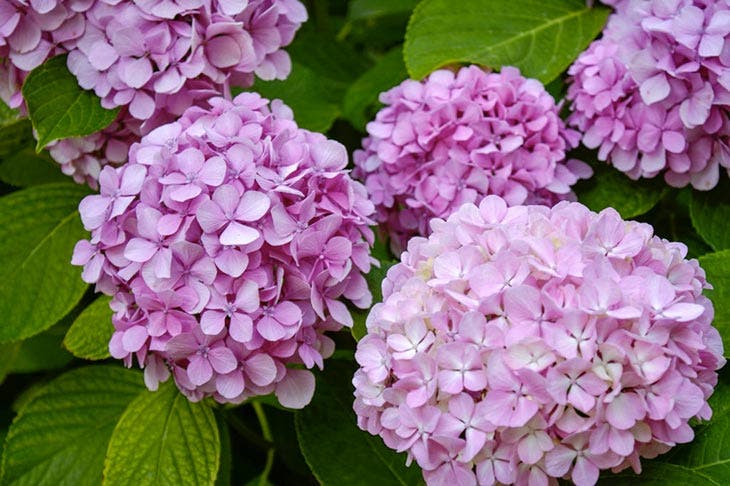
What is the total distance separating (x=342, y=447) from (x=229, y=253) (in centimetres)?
30

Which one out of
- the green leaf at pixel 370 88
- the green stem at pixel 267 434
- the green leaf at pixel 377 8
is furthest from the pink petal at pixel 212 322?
the green leaf at pixel 377 8

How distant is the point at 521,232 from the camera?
1005 mm

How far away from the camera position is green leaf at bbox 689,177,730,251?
4.44 ft

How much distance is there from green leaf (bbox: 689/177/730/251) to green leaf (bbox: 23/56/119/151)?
0.75 metres

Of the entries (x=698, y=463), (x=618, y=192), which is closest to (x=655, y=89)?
(x=618, y=192)

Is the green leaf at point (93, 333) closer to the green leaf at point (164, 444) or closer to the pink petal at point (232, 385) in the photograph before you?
the green leaf at point (164, 444)

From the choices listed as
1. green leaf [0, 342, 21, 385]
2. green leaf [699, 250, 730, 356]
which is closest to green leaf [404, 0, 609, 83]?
green leaf [699, 250, 730, 356]

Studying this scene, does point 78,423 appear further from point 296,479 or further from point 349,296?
point 349,296

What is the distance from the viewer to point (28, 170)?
1.71m

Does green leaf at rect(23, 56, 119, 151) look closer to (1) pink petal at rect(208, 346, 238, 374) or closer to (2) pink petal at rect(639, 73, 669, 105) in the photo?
(1) pink petal at rect(208, 346, 238, 374)

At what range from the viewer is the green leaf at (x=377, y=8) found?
193 cm

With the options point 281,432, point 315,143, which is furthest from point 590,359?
point 281,432

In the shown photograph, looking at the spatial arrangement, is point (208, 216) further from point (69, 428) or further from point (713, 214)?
point (713, 214)

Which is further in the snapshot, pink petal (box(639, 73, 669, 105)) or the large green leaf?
the large green leaf
